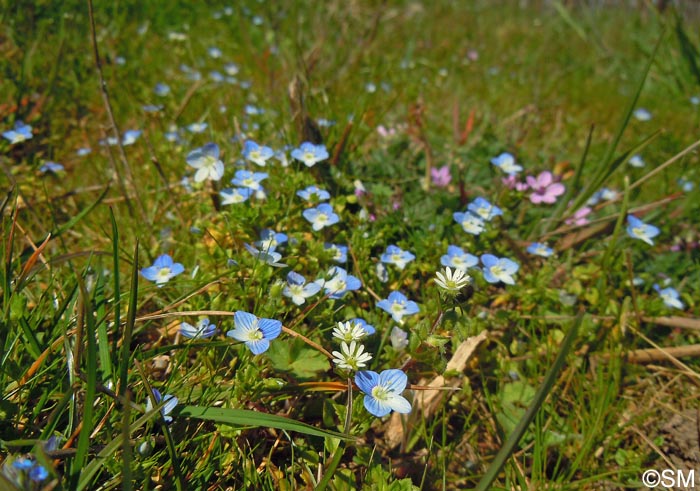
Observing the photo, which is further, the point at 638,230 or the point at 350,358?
the point at 638,230

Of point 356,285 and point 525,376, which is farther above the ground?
point 356,285

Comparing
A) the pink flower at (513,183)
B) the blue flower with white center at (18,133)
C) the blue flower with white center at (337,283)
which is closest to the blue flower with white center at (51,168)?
the blue flower with white center at (18,133)

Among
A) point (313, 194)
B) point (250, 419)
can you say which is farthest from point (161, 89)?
point (250, 419)

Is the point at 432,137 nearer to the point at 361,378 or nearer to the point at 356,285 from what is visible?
the point at 356,285

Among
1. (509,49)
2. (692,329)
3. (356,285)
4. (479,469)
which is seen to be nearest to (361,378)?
(356,285)

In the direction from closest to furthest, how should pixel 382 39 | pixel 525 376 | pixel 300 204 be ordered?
pixel 525 376 < pixel 300 204 < pixel 382 39

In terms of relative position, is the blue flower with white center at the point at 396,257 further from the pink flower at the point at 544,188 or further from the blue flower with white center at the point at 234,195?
the pink flower at the point at 544,188

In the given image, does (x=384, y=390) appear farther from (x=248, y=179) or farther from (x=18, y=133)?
(x=18, y=133)

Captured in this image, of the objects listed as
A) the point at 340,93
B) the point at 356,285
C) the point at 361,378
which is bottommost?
the point at 340,93
